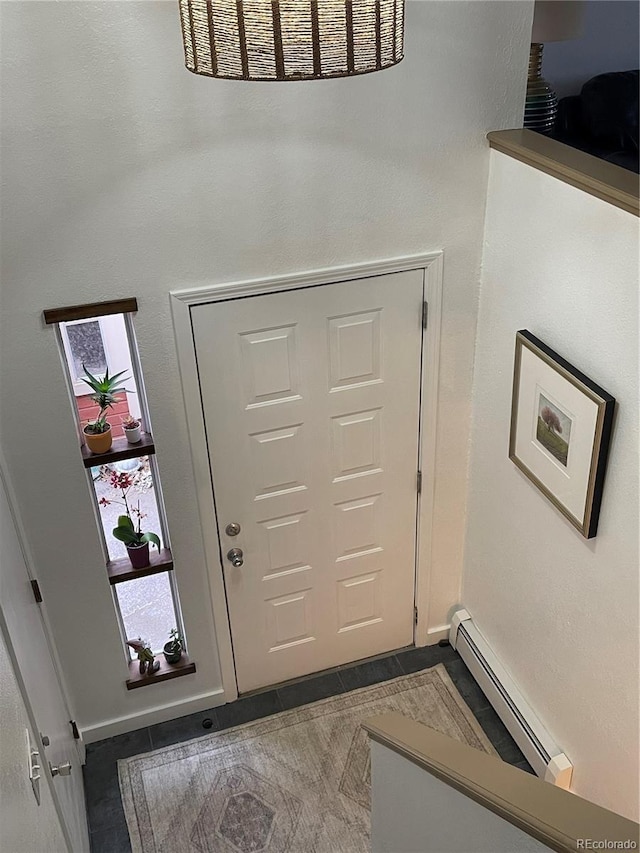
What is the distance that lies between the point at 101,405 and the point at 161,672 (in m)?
1.27

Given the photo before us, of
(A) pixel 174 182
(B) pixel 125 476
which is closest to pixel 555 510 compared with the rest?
(B) pixel 125 476

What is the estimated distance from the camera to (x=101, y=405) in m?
2.93

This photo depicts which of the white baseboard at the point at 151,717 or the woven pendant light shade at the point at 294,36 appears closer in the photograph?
the woven pendant light shade at the point at 294,36

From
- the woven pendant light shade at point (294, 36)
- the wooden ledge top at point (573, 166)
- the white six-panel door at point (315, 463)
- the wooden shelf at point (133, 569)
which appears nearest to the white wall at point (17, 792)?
the wooden shelf at point (133, 569)

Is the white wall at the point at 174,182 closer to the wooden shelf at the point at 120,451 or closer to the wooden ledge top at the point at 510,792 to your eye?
the wooden shelf at the point at 120,451

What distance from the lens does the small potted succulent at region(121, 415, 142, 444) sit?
300 centimetres

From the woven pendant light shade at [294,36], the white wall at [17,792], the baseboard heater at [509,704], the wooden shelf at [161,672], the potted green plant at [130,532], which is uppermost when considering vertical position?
the woven pendant light shade at [294,36]

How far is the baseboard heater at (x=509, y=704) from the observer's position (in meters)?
3.14

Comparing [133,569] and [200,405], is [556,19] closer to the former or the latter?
[200,405]

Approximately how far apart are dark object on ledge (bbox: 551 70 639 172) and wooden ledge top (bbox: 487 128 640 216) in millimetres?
1507

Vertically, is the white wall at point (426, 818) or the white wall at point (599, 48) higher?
the white wall at point (599, 48)

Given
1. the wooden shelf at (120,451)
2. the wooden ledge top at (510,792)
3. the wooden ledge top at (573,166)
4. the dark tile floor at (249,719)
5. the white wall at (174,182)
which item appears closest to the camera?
the wooden ledge top at (510,792)

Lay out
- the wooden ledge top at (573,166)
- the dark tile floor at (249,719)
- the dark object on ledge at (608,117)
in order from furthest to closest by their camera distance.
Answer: the dark object on ledge at (608,117)
the dark tile floor at (249,719)
the wooden ledge top at (573,166)

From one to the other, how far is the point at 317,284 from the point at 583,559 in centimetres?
133
